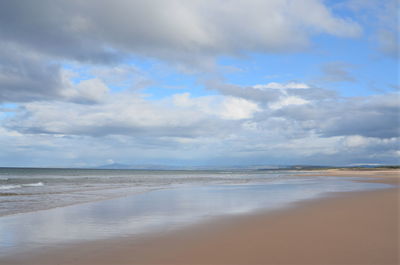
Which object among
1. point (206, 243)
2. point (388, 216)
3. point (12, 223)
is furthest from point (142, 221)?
point (388, 216)

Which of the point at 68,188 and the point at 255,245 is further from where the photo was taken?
the point at 68,188

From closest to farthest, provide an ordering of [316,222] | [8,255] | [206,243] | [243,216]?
[8,255]
[206,243]
[316,222]
[243,216]

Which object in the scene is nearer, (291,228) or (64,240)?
(64,240)

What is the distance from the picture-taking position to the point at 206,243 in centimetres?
757

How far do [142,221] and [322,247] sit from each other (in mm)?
5852

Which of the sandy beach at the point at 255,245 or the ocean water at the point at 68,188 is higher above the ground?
the sandy beach at the point at 255,245

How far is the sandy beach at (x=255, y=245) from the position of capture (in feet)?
20.6

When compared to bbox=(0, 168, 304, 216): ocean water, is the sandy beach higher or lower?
higher

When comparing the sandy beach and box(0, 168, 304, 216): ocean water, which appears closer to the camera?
the sandy beach

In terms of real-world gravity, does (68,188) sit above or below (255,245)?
below

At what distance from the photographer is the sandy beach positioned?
6.28 meters

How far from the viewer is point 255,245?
723cm

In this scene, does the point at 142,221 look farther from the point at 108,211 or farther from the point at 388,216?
the point at 388,216

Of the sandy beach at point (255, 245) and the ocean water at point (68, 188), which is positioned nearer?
the sandy beach at point (255, 245)
